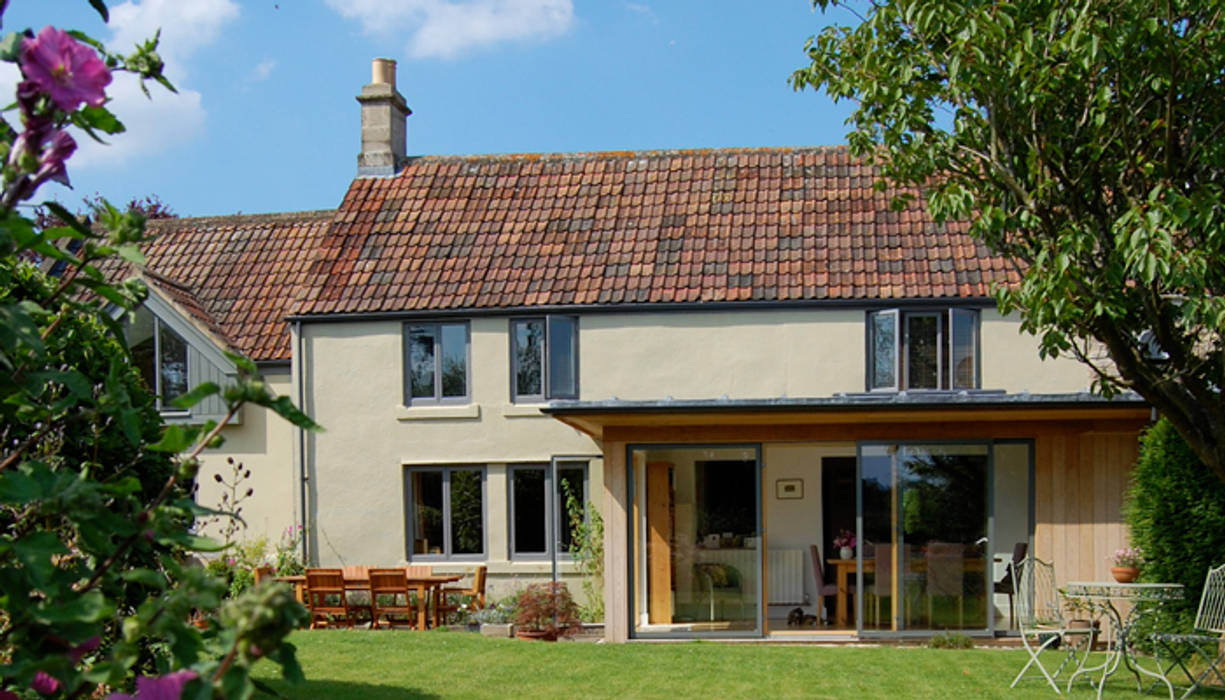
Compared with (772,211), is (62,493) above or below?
below

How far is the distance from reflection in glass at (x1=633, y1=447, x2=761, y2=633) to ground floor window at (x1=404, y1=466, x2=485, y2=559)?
453 centimetres

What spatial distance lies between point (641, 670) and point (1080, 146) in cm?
701

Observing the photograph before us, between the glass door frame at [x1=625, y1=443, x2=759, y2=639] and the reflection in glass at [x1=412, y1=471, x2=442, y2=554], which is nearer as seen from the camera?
the glass door frame at [x1=625, y1=443, x2=759, y2=639]

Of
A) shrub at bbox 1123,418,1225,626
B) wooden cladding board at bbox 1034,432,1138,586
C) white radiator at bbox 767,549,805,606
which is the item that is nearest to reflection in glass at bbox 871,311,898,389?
white radiator at bbox 767,549,805,606

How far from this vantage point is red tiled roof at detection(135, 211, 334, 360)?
2305 centimetres

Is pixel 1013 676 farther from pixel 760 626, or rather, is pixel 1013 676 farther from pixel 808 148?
pixel 808 148

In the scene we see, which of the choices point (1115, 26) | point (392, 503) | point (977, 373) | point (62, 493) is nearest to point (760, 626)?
point (977, 373)

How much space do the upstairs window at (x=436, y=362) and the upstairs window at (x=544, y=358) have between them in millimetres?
927

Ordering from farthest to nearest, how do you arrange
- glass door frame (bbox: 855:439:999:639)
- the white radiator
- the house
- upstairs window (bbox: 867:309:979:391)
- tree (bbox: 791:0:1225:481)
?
upstairs window (bbox: 867:309:979:391)
the white radiator
the house
glass door frame (bbox: 855:439:999:639)
tree (bbox: 791:0:1225:481)

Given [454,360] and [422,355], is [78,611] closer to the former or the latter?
[454,360]

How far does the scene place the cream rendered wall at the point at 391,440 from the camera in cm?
2094

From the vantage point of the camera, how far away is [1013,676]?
43.8 feet

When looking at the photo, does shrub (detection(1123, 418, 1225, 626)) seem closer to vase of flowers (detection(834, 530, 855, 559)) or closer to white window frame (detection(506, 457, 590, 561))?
vase of flowers (detection(834, 530, 855, 559))

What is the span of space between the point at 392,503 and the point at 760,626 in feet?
23.6
